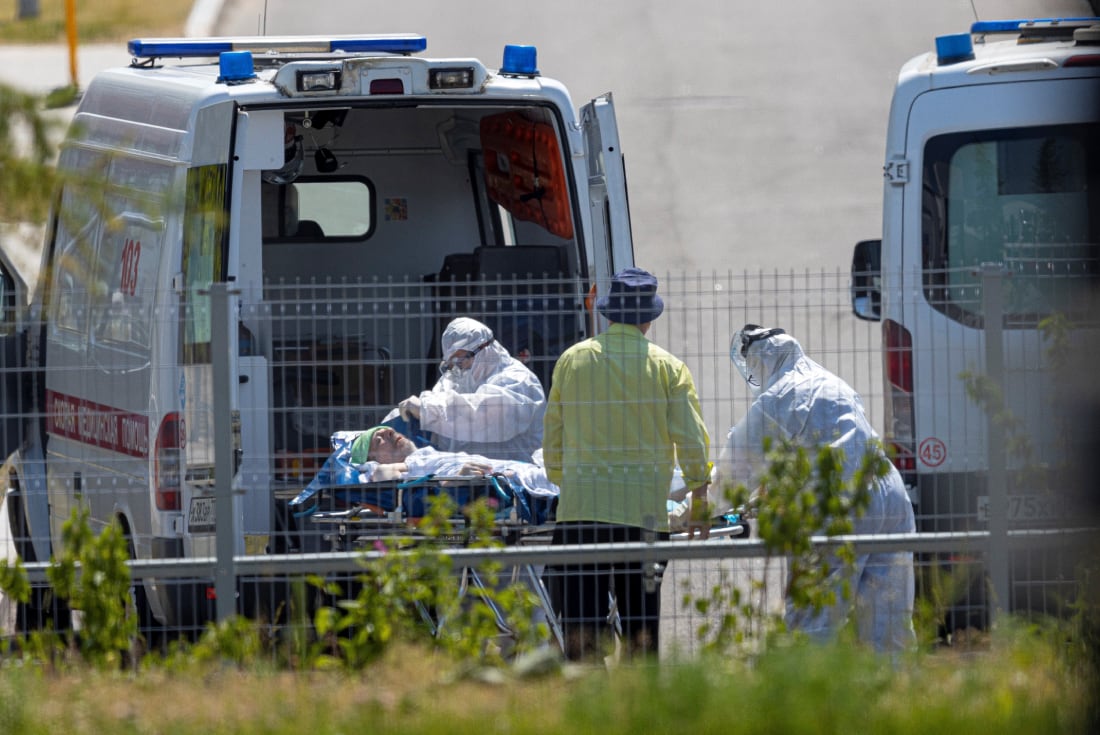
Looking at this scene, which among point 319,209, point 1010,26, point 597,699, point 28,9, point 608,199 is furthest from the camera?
point 28,9

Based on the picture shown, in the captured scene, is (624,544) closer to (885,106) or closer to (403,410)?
(403,410)

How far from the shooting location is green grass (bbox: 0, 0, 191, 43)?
70.0 ft

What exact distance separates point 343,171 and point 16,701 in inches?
188

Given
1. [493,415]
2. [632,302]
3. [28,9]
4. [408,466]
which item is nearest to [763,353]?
[632,302]

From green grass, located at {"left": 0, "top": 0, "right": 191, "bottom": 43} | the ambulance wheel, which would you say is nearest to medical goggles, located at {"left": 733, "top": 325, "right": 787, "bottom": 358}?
the ambulance wheel

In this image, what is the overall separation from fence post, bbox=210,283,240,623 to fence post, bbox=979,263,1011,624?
2.57 metres

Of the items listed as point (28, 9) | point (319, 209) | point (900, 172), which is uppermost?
point (28, 9)

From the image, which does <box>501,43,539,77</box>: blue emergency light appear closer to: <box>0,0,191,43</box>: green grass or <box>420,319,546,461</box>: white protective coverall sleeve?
<box>420,319,546,461</box>: white protective coverall sleeve

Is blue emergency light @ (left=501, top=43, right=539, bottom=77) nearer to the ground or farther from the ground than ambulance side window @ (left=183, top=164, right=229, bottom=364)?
farther from the ground

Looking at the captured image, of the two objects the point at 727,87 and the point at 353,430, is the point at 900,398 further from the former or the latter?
the point at 727,87

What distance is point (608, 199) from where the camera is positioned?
682cm

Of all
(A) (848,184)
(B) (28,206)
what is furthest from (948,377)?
(A) (848,184)

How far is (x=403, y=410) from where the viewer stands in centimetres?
638

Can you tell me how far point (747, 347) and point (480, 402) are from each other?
1077mm
